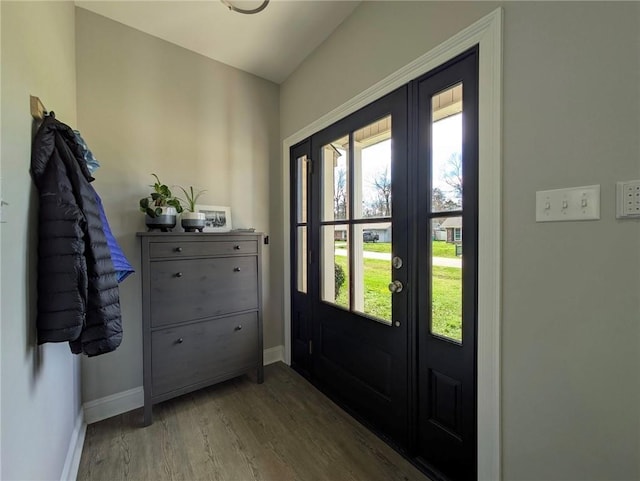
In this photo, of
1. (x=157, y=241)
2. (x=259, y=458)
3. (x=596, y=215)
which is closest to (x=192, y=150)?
(x=157, y=241)

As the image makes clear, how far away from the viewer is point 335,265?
2014mm

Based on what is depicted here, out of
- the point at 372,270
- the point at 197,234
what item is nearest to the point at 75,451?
the point at 197,234

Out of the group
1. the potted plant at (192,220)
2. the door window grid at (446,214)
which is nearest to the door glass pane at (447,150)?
the door window grid at (446,214)

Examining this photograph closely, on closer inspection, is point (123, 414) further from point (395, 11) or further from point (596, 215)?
point (395, 11)

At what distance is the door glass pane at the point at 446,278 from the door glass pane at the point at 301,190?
1.21m

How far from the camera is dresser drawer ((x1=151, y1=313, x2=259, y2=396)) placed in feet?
5.88

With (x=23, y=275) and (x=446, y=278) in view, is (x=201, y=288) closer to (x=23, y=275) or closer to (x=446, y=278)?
(x=23, y=275)

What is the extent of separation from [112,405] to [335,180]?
2184mm

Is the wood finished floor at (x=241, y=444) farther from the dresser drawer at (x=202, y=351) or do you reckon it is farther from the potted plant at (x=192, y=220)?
the potted plant at (x=192, y=220)

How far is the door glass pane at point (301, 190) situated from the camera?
91.9 inches

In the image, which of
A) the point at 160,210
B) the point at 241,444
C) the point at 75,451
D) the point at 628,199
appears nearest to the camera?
the point at 628,199

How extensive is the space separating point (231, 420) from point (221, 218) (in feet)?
4.79

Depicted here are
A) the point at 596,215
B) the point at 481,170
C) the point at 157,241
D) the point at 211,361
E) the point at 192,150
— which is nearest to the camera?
the point at 596,215

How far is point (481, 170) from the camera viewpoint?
1.14 metres
